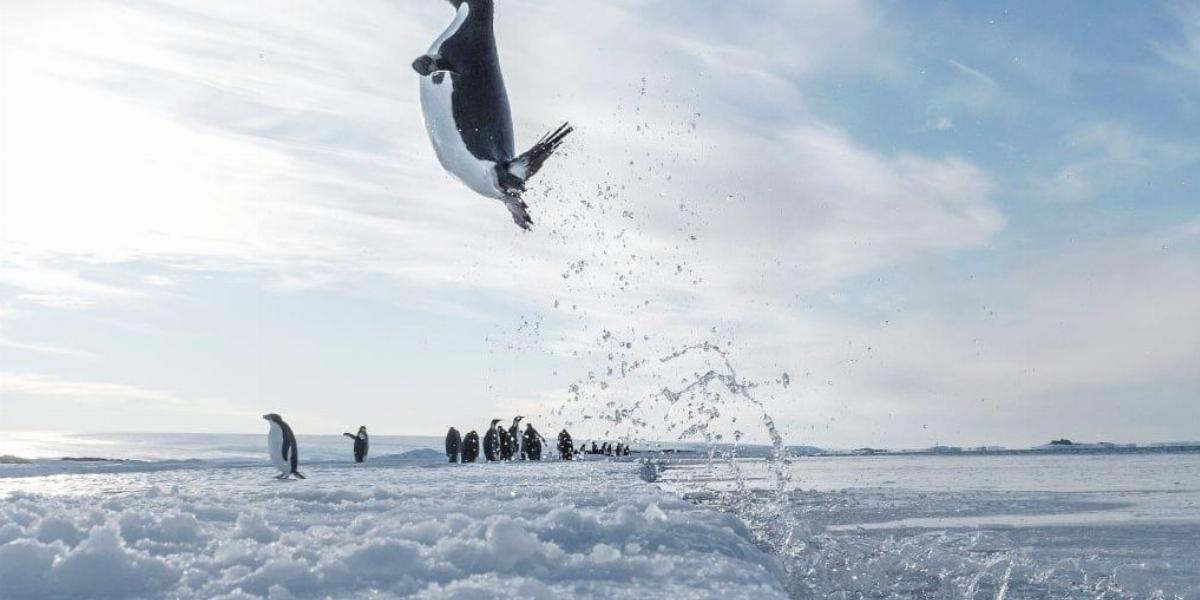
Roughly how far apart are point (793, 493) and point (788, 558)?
11.5m

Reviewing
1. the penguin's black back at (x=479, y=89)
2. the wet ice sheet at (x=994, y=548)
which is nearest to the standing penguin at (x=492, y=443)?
the wet ice sheet at (x=994, y=548)

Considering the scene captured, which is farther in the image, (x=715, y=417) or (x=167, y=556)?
(x=715, y=417)

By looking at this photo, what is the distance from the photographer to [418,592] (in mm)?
3982

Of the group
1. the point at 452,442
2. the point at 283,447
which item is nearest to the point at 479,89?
the point at 283,447

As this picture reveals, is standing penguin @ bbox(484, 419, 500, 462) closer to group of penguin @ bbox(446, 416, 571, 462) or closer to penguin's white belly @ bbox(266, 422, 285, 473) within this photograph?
group of penguin @ bbox(446, 416, 571, 462)

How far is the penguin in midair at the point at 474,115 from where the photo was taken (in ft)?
14.1

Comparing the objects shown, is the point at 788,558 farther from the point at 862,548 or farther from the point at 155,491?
the point at 155,491

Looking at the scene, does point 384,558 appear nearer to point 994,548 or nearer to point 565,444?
point 994,548

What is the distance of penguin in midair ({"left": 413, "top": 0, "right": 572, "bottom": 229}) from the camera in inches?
169

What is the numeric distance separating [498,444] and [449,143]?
106 ft

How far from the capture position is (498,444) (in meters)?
35.9

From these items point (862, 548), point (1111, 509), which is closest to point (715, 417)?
point (1111, 509)

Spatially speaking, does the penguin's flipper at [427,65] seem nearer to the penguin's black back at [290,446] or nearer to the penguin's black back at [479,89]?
the penguin's black back at [479,89]

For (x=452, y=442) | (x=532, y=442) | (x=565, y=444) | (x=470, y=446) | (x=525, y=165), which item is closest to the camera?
(x=525, y=165)
